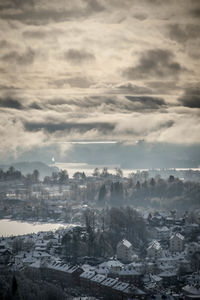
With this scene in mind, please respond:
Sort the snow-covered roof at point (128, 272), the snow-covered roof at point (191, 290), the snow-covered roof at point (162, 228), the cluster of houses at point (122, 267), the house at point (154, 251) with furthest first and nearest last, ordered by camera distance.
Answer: the snow-covered roof at point (162, 228) → the house at point (154, 251) → the snow-covered roof at point (128, 272) → the cluster of houses at point (122, 267) → the snow-covered roof at point (191, 290)

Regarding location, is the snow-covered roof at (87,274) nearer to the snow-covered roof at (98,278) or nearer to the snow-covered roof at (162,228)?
the snow-covered roof at (98,278)

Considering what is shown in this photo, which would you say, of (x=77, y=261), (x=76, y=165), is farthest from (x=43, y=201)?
(x=76, y=165)

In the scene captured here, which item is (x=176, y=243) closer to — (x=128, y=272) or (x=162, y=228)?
(x=162, y=228)

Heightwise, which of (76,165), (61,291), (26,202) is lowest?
(61,291)

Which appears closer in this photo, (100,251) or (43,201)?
(100,251)

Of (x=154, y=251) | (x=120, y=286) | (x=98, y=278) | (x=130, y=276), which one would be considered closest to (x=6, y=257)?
(x=98, y=278)

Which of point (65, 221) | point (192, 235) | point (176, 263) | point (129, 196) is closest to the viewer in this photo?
point (176, 263)

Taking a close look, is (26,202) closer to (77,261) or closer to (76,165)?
(77,261)

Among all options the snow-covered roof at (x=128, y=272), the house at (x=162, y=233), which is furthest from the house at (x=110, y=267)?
the house at (x=162, y=233)
